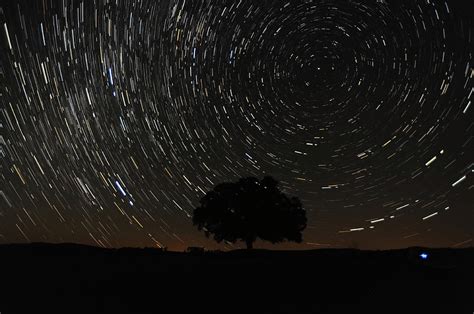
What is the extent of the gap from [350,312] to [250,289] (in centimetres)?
384

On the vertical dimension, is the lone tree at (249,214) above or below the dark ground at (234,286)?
above

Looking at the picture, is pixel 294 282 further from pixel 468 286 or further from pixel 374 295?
pixel 468 286

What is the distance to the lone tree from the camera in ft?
127

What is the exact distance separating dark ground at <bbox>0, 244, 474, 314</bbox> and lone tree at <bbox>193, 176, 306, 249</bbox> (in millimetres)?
14823

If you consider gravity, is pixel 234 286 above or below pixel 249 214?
below

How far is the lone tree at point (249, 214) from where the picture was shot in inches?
1526

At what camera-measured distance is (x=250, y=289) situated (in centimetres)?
1683

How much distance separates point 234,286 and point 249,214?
2139 cm

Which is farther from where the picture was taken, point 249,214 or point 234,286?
point 249,214

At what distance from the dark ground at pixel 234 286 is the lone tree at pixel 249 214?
1482cm

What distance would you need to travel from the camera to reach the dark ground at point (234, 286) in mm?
14086

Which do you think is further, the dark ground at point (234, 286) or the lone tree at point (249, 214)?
the lone tree at point (249, 214)

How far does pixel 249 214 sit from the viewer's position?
38844mm

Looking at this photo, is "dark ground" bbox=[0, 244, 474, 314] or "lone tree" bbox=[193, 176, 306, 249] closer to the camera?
"dark ground" bbox=[0, 244, 474, 314]
